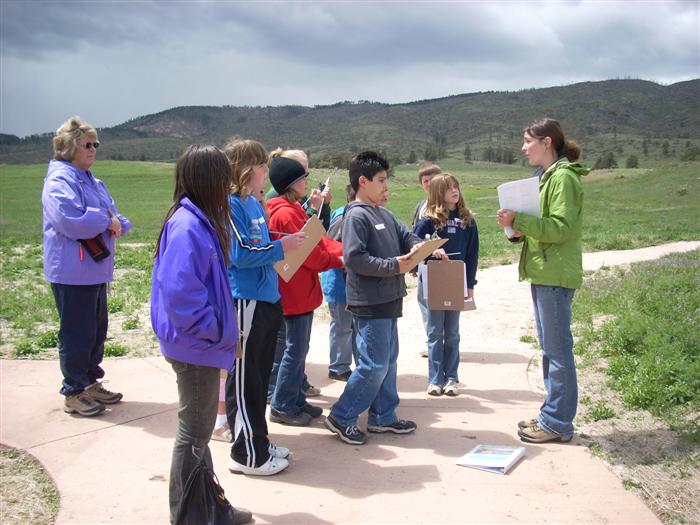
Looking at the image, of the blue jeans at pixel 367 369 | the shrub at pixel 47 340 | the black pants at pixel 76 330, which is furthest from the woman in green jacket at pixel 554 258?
the shrub at pixel 47 340

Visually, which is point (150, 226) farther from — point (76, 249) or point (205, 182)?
point (205, 182)

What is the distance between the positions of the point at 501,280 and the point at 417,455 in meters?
7.72

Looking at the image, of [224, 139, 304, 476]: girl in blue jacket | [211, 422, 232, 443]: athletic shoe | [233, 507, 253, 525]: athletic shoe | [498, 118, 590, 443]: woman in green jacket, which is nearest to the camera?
[233, 507, 253, 525]: athletic shoe

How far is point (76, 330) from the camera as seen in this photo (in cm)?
533

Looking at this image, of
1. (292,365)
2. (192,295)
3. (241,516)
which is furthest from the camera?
(292,365)

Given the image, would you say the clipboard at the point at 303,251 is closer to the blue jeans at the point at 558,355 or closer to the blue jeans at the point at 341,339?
the blue jeans at the point at 558,355

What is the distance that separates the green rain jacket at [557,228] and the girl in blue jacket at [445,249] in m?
1.33

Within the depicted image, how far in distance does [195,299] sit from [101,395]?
2.94 metres

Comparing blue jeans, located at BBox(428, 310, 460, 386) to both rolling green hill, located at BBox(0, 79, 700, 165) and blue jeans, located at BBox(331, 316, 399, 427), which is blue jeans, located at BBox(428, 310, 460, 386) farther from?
rolling green hill, located at BBox(0, 79, 700, 165)

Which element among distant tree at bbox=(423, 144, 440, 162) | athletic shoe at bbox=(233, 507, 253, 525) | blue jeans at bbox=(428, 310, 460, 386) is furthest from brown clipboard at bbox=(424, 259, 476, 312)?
distant tree at bbox=(423, 144, 440, 162)

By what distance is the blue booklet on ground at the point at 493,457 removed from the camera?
4266mm

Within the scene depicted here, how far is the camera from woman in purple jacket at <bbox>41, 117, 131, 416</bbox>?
17.0 ft

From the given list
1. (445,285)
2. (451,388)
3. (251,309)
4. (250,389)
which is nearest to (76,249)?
(251,309)

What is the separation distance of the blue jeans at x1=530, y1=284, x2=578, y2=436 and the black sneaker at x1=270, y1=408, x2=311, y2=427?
6.01ft
